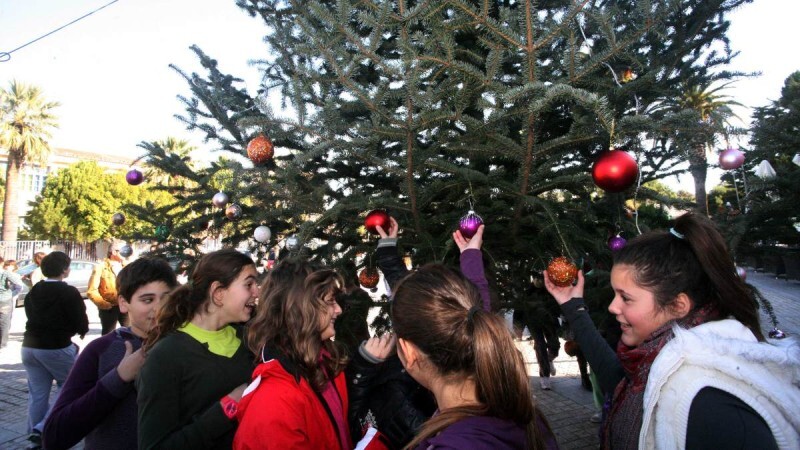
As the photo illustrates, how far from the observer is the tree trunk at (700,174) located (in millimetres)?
3206

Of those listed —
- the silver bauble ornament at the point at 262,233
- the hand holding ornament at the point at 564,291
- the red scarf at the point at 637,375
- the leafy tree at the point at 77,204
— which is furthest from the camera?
the leafy tree at the point at 77,204

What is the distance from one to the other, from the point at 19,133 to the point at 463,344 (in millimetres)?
35310

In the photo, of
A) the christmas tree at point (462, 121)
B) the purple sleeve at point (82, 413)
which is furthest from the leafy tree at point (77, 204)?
the purple sleeve at point (82, 413)

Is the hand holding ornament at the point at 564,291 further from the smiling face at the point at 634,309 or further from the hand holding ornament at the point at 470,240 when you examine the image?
the smiling face at the point at 634,309

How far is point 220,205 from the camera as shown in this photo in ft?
13.0

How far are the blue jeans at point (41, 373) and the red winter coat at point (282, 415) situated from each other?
4258 mm

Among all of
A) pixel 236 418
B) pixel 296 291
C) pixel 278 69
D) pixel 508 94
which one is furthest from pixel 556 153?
pixel 278 69

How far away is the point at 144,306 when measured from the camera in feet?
8.45

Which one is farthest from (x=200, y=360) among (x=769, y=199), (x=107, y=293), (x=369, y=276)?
(x=107, y=293)

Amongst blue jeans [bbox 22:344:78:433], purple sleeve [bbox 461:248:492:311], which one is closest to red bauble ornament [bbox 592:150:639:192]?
purple sleeve [bbox 461:248:492:311]

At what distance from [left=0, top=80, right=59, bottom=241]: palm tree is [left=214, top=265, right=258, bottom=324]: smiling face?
31875 millimetres

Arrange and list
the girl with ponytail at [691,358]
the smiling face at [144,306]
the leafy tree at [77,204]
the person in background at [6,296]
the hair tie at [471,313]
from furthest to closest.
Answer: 1. the leafy tree at [77,204]
2. the person in background at [6,296]
3. the smiling face at [144,306]
4. the hair tie at [471,313]
5. the girl with ponytail at [691,358]

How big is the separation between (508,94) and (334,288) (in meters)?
1.12

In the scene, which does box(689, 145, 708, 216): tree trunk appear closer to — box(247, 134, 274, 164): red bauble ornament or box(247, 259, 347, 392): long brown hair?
box(247, 259, 347, 392): long brown hair
